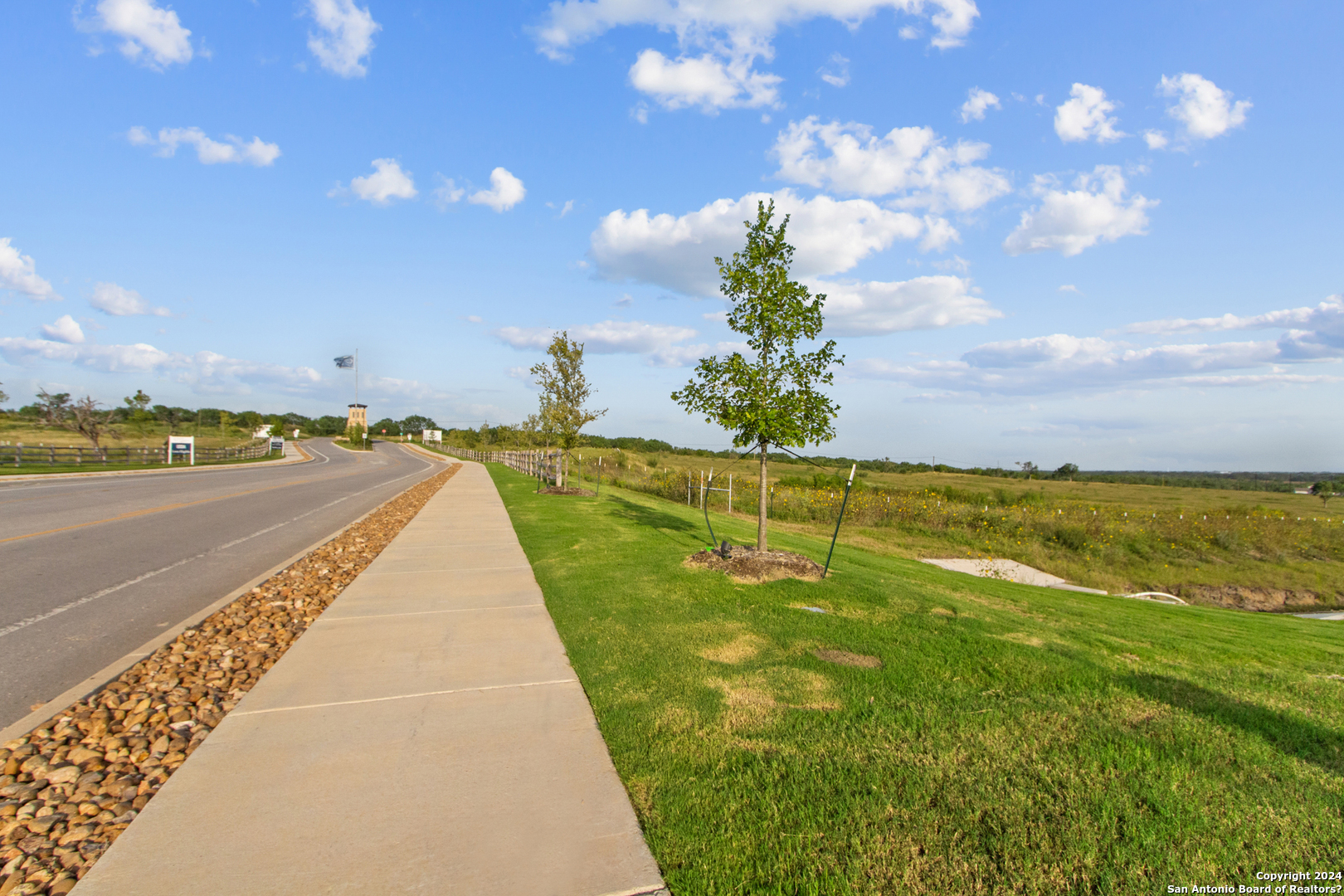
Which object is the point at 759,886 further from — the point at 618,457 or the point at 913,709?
the point at 618,457

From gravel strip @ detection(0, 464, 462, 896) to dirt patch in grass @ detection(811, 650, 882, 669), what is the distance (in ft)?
14.2

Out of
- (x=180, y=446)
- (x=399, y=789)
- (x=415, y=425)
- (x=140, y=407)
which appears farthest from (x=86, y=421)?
(x=415, y=425)

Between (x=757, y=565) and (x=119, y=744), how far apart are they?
20.6ft

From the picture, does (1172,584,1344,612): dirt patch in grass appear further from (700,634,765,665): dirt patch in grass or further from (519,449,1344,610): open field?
(700,634,765,665): dirt patch in grass

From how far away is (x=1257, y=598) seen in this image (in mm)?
15320

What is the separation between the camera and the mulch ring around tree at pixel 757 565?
26.2 ft

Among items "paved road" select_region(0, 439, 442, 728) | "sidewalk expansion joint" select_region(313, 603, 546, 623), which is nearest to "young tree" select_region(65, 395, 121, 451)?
"paved road" select_region(0, 439, 442, 728)

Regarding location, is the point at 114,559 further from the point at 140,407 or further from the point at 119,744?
the point at 140,407

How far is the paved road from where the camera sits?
5297mm

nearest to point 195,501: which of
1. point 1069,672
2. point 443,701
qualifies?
point 443,701

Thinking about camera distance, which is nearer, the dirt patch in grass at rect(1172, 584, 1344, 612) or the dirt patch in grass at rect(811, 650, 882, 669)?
the dirt patch in grass at rect(811, 650, 882, 669)

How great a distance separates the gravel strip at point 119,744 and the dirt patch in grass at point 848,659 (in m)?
4.32

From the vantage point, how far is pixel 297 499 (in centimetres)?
1788

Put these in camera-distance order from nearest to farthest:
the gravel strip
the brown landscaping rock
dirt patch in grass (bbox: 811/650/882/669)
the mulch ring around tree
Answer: the gravel strip
dirt patch in grass (bbox: 811/650/882/669)
the mulch ring around tree
the brown landscaping rock
